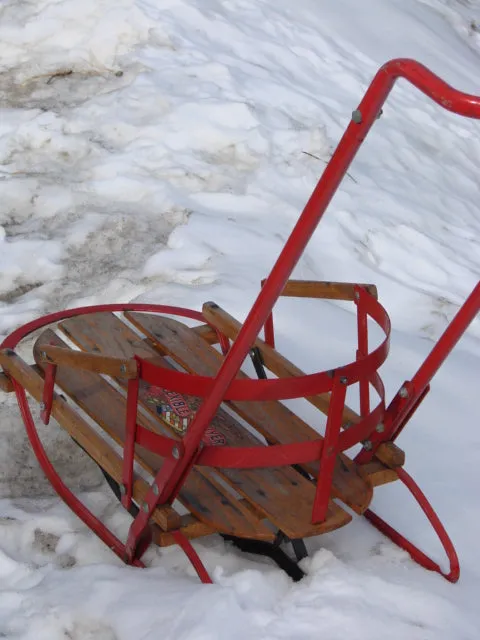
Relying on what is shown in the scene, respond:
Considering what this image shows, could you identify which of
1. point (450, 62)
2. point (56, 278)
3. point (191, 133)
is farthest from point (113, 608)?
point (450, 62)

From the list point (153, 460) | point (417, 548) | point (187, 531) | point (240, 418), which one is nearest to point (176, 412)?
point (153, 460)

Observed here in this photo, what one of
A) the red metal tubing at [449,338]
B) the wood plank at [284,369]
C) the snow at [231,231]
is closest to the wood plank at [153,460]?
the snow at [231,231]

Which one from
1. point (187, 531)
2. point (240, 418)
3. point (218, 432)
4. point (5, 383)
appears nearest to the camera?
point (187, 531)

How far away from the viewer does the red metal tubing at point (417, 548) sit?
2.58 meters

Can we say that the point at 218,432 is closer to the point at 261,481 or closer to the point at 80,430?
the point at 261,481

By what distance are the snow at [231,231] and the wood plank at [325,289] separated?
2.22 feet

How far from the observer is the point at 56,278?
4.09 m

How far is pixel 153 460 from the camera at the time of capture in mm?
2684

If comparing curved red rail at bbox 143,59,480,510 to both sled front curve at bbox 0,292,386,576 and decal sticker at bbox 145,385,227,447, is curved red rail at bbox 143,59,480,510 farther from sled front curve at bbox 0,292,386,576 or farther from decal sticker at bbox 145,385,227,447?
decal sticker at bbox 145,385,227,447

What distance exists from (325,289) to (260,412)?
45 centimetres

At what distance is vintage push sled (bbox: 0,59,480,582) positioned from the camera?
2.16m

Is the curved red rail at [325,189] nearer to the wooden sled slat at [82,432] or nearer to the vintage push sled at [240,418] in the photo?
the vintage push sled at [240,418]

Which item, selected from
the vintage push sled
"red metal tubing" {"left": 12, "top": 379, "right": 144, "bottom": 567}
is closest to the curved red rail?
the vintage push sled

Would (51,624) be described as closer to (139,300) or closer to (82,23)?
(139,300)
